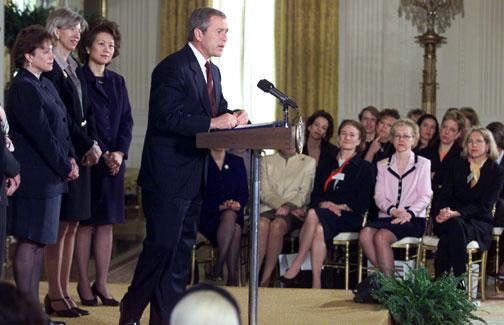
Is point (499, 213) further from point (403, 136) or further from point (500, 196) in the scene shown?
point (403, 136)

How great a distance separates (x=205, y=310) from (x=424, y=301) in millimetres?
4111

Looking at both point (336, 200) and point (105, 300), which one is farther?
point (336, 200)

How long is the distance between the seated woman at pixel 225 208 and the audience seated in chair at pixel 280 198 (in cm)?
19

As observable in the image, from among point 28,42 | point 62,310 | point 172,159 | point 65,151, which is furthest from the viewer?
point 62,310

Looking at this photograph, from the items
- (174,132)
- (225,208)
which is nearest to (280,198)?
(225,208)

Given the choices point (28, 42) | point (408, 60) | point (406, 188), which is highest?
point (408, 60)

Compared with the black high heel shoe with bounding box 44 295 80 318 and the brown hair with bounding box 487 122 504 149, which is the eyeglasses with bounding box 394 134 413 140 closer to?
the brown hair with bounding box 487 122 504 149

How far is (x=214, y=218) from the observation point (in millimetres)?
7133

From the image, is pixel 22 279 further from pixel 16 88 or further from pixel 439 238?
pixel 439 238

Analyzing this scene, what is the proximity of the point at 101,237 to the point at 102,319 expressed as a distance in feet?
1.96

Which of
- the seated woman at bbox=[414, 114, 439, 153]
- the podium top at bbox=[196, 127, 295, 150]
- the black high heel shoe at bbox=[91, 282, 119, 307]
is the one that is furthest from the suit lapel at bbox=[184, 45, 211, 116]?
the seated woman at bbox=[414, 114, 439, 153]

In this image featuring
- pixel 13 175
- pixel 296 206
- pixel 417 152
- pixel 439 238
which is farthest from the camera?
pixel 417 152

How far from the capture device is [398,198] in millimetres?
6926

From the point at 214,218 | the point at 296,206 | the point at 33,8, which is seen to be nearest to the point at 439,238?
the point at 296,206
